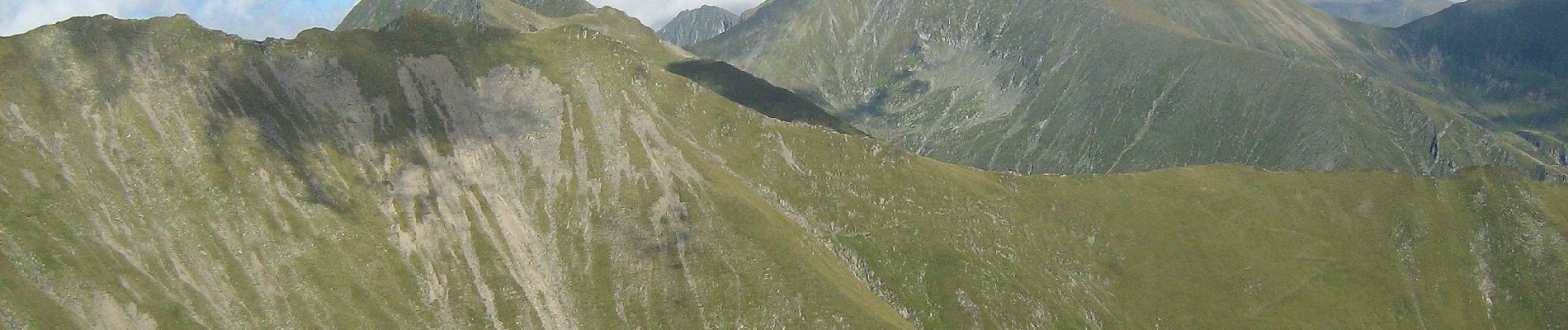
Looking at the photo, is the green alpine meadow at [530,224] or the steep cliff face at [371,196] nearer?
the steep cliff face at [371,196]

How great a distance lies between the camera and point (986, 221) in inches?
7598

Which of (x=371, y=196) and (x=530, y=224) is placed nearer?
(x=371, y=196)

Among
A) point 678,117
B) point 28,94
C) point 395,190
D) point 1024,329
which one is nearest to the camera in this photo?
point 28,94

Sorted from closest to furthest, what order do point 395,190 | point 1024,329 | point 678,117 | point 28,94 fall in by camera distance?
1. point 28,94
2. point 395,190
3. point 1024,329
4. point 678,117

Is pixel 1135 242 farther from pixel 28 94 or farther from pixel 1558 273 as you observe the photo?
pixel 28 94

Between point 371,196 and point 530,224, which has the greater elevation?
point 371,196

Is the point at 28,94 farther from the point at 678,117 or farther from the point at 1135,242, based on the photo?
the point at 1135,242

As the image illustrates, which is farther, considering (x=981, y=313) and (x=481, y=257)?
(x=981, y=313)

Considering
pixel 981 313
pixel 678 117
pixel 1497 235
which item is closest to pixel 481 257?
pixel 678 117

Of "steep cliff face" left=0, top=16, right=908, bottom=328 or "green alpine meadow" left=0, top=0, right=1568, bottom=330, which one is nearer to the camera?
"steep cliff face" left=0, top=16, right=908, bottom=328

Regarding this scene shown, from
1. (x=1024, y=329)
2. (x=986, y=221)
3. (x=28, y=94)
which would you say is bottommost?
(x=1024, y=329)

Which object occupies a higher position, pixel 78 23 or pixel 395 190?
pixel 78 23

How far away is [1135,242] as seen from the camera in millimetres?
196625

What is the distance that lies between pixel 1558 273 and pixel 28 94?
274158 mm
